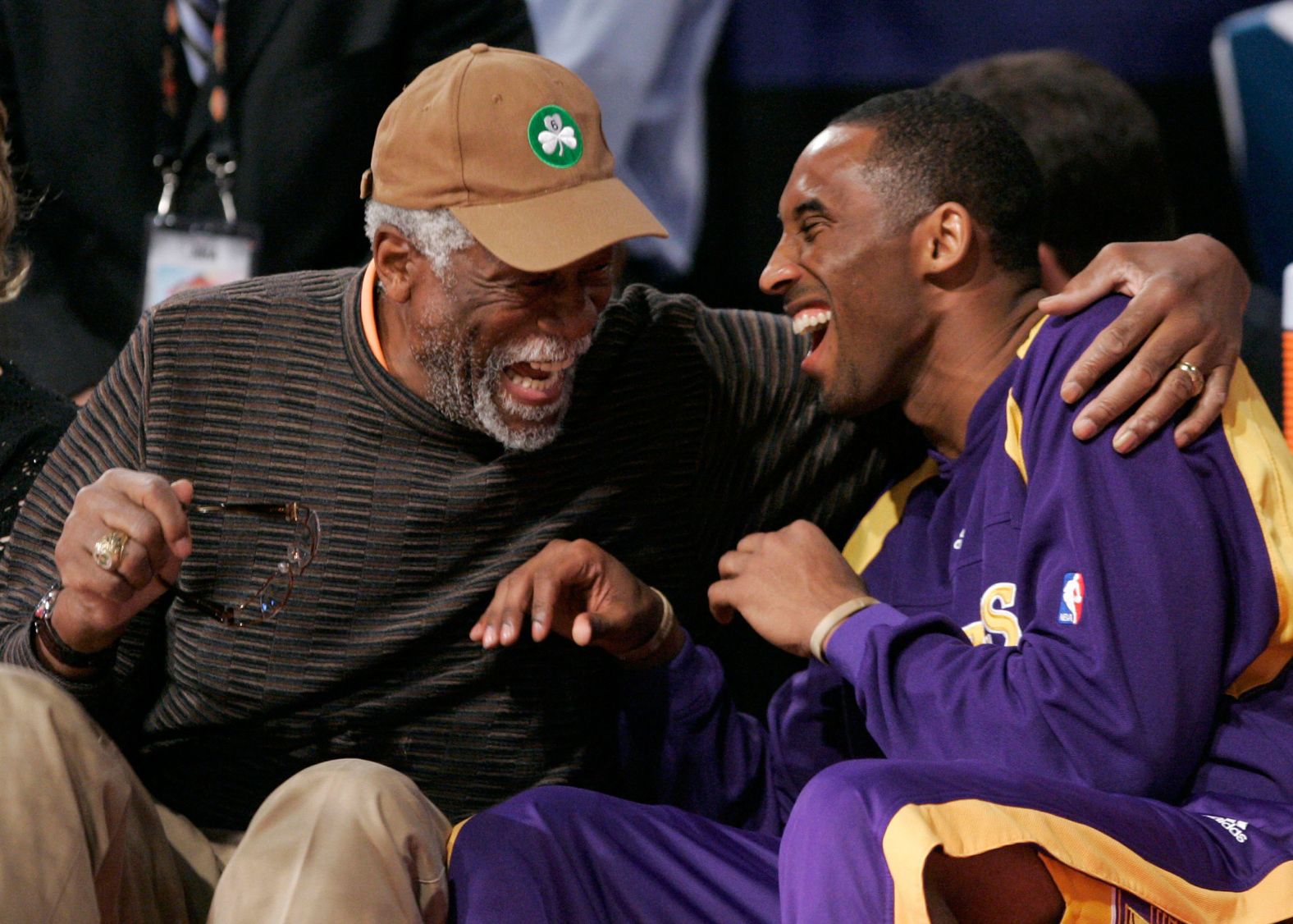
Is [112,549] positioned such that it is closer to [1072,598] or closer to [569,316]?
[569,316]

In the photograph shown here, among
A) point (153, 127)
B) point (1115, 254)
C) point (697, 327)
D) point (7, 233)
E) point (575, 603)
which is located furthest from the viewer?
point (153, 127)

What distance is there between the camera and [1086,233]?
8.55 ft

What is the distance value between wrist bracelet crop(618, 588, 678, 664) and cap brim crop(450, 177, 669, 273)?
41 cm

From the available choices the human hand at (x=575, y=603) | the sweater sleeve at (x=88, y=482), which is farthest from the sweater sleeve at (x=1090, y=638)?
the sweater sleeve at (x=88, y=482)

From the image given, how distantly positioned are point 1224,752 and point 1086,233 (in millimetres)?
1160

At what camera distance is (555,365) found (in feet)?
6.40

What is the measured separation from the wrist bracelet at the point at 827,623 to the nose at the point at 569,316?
438mm

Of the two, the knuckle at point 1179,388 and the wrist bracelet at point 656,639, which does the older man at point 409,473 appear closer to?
the wrist bracelet at point 656,639

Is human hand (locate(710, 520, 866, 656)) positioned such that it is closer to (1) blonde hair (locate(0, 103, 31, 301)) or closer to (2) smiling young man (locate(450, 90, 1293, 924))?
(2) smiling young man (locate(450, 90, 1293, 924))

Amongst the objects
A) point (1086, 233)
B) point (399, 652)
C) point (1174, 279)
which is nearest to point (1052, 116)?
point (1086, 233)

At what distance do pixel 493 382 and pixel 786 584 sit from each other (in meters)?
0.41

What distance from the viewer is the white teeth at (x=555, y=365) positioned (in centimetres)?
195

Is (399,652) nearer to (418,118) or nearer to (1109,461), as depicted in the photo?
(418,118)

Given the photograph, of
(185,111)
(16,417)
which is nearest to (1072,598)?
(16,417)
